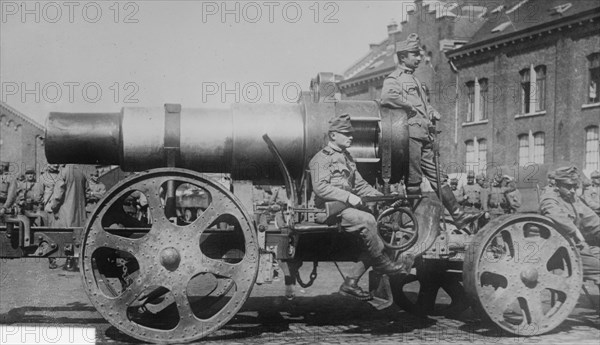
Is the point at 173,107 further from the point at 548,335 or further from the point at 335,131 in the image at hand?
the point at 548,335

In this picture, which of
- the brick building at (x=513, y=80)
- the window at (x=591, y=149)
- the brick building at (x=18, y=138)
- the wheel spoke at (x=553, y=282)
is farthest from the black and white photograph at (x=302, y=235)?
the brick building at (x=18, y=138)

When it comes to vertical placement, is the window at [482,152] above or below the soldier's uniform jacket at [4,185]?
above

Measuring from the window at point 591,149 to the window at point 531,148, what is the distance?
232 centimetres

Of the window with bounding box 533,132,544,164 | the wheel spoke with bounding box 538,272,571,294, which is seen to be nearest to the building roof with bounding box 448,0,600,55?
the window with bounding box 533,132,544,164

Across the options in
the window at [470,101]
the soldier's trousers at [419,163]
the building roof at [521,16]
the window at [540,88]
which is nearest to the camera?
the soldier's trousers at [419,163]

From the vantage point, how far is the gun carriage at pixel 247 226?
6.18m

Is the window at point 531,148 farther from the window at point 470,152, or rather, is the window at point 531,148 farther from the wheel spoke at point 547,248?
the wheel spoke at point 547,248

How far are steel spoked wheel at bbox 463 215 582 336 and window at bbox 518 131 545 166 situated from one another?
2289 cm

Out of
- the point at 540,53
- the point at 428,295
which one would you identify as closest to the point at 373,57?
the point at 540,53

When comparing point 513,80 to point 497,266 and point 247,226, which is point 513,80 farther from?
point 247,226

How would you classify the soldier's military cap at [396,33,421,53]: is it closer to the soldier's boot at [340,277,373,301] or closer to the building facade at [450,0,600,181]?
the soldier's boot at [340,277,373,301]

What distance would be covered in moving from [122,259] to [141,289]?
1194 millimetres

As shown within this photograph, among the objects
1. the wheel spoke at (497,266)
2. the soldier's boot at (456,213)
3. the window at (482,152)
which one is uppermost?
the window at (482,152)

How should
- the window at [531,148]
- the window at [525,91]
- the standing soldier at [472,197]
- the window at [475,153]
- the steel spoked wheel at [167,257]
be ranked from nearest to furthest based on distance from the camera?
1. the steel spoked wheel at [167,257]
2. the standing soldier at [472,197]
3. the window at [531,148]
4. the window at [525,91]
5. the window at [475,153]
